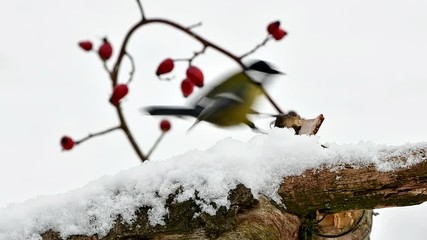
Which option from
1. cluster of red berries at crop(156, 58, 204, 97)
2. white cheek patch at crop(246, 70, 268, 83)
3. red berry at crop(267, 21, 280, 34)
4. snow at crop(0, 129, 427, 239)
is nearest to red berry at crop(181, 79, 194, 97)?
cluster of red berries at crop(156, 58, 204, 97)

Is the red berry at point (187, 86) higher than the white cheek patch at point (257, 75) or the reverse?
Answer: the reverse

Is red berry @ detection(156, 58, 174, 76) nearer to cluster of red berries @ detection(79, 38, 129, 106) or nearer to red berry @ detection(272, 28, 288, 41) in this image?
cluster of red berries @ detection(79, 38, 129, 106)

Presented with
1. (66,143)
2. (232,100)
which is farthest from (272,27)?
(66,143)

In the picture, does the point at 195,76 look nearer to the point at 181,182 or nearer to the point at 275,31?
the point at 275,31

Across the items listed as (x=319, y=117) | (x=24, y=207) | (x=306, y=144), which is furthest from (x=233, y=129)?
(x=24, y=207)

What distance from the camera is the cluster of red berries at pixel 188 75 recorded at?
6.30 feet

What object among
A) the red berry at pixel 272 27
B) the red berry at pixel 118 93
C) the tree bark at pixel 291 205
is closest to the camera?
the tree bark at pixel 291 205

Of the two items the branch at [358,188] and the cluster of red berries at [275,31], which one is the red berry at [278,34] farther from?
the branch at [358,188]

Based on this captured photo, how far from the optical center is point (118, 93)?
1.79 m

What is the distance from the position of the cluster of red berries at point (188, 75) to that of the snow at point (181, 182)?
638 millimetres

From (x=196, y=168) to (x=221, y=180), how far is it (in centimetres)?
6

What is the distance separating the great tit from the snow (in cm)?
57

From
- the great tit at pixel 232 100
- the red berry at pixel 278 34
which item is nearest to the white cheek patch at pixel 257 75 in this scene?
the great tit at pixel 232 100

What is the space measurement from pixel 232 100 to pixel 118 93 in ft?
1.01
